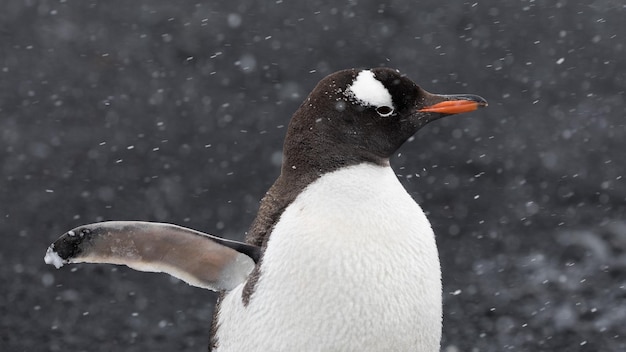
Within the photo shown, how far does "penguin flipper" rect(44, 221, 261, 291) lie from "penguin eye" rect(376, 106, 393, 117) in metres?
0.37

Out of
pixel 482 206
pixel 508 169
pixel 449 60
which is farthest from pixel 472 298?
pixel 449 60

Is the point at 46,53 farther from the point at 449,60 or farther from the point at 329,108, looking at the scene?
the point at 329,108

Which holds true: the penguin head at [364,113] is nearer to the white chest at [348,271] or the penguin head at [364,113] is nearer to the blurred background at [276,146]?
the white chest at [348,271]

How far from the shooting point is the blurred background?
144 inches

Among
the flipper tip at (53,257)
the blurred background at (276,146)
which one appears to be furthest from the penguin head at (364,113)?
the blurred background at (276,146)

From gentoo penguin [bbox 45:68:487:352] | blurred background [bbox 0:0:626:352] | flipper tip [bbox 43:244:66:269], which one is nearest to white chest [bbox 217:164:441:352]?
gentoo penguin [bbox 45:68:487:352]

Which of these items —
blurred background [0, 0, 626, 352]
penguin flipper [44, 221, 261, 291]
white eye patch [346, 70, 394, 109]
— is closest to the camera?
white eye patch [346, 70, 394, 109]

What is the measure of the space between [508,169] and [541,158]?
168 millimetres

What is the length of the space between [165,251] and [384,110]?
0.53m

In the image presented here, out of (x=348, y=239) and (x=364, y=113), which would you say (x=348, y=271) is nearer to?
(x=348, y=239)

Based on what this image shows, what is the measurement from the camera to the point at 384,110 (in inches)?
82.2

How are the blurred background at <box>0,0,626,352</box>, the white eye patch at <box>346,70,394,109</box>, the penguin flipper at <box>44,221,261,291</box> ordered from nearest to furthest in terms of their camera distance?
the white eye patch at <box>346,70,394,109</box>, the penguin flipper at <box>44,221,261,291</box>, the blurred background at <box>0,0,626,352</box>

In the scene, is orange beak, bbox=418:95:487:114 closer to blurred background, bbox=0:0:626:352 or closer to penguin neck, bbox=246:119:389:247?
penguin neck, bbox=246:119:389:247

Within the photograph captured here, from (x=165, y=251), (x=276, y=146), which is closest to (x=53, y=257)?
(x=165, y=251)
